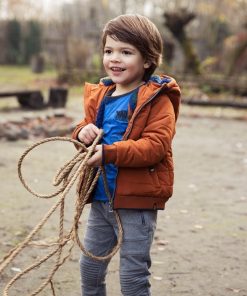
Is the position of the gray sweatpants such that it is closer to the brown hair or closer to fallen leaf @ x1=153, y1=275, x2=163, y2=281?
the brown hair

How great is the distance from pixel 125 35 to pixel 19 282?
5.65ft

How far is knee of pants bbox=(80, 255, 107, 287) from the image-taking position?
2.55 metres

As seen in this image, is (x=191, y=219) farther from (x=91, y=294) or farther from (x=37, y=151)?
(x=37, y=151)

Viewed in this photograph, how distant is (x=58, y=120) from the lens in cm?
990

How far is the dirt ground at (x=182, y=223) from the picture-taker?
11.1ft

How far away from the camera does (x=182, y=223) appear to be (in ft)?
15.4

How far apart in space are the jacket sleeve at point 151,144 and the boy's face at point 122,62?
166mm

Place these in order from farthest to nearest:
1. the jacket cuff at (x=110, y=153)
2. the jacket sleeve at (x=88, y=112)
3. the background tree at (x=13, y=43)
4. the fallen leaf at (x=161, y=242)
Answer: the background tree at (x=13, y=43) → the fallen leaf at (x=161, y=242) → the jacket sleeve at (x=88, y=112) → the jacket cuff at (x=110, y=153)

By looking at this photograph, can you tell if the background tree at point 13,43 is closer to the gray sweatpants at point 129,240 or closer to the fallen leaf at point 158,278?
the fallen leaf at point 158,278

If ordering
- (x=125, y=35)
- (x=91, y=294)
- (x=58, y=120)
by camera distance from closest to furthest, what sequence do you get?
(x=125, y=35)
(x=91, y=294)
(x=58, y=120)

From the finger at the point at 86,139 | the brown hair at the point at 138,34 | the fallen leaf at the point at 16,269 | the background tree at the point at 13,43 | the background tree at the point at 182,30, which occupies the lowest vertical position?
the background tree at the point at 13,43

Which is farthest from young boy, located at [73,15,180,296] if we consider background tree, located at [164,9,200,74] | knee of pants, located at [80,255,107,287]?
background tree, located at [164,9,200,74]

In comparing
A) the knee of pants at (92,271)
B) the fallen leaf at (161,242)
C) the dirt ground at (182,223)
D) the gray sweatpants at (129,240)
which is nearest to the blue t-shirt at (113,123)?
the gray sweatpants at (129,240)

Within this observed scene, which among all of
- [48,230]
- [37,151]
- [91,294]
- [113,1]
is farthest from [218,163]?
[113,1]
